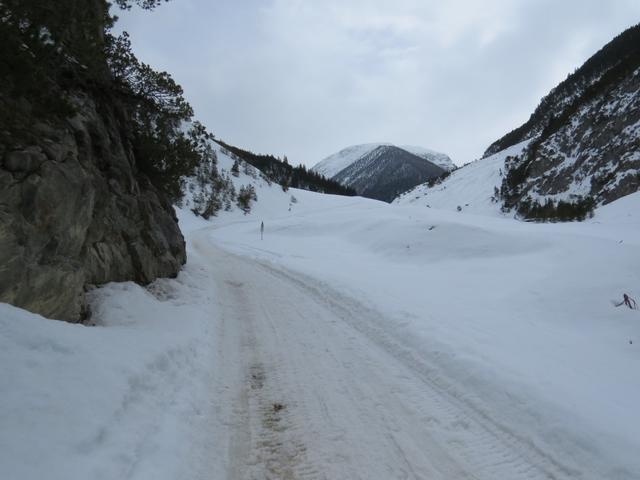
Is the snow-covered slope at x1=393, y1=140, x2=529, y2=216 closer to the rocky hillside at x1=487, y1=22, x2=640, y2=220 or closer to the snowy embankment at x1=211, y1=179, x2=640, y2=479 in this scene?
the rocky hillside at x1=487, y1=22, x2=640, y2=220

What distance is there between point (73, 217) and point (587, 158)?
51.4m

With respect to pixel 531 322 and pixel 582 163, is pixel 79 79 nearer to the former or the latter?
pixel 531 322

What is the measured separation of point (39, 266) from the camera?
18.0ft

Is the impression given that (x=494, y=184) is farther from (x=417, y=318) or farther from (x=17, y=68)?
(x=17, y=68)

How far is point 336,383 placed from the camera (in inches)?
219

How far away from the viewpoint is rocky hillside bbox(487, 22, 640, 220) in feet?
113

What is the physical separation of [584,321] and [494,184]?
66.5 m

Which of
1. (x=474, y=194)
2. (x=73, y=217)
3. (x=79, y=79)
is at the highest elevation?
(x=474, y=194)

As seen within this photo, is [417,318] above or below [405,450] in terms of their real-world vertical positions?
above

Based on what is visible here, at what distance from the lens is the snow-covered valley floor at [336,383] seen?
3.65m

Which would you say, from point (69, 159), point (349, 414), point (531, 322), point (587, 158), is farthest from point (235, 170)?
point (349, 414)

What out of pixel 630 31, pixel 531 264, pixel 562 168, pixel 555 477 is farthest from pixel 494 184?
pixel 555 477

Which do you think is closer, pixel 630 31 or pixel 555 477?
pixel 555 477

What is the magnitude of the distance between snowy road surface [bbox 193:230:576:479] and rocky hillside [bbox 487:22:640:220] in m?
26.4
